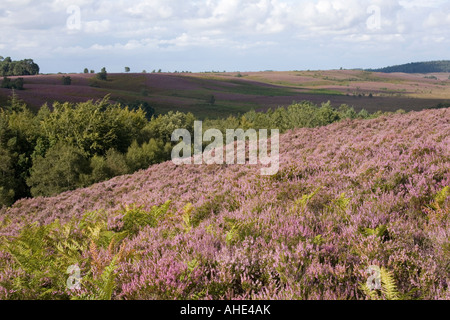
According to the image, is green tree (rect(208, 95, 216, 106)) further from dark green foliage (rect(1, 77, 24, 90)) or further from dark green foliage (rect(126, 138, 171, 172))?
dark green foliage (rect(126, 138, 171, 172))

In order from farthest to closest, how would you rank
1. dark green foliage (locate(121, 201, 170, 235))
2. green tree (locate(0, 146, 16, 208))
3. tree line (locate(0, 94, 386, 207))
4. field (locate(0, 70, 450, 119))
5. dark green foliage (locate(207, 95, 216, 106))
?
dark green foliage (locate(207, 95, 216, 106))
field (locate(0, 70, 450, 119))
tree line (locate(0, 94, 386, 207))
green tree (locate(0, 146, 16, 208))
dark green foliage (locate(121, 201, 170, 235))

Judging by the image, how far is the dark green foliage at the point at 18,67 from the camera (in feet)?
391

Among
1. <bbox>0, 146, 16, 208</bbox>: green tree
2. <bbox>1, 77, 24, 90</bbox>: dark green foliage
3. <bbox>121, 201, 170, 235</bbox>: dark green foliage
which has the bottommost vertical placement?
<bbox>0, 146, 16, 208</bbox>: green tree

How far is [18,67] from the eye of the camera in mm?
121812

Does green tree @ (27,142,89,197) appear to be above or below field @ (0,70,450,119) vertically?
below

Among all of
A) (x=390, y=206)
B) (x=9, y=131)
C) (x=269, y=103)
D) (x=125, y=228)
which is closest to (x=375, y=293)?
(x=390, y=206)

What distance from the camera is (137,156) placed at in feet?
115

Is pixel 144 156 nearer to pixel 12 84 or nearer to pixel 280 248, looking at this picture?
pixel 280 248

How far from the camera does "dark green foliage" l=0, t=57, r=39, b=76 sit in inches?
4695

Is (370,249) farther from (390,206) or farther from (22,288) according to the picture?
(22,288)

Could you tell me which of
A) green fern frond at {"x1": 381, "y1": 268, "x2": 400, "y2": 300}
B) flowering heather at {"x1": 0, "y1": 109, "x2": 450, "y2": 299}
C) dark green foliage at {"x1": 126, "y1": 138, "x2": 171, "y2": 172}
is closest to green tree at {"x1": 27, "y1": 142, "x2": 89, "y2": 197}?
dark green foliage at {"x1": 126, "y1": 138, "x2": 171, "y2": 172}

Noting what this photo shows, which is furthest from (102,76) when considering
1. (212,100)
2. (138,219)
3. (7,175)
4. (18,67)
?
(138,219)

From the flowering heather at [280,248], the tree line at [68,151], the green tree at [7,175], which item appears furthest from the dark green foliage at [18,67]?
the flowering heather at [280,248]

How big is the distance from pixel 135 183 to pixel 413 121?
45.4 feet
